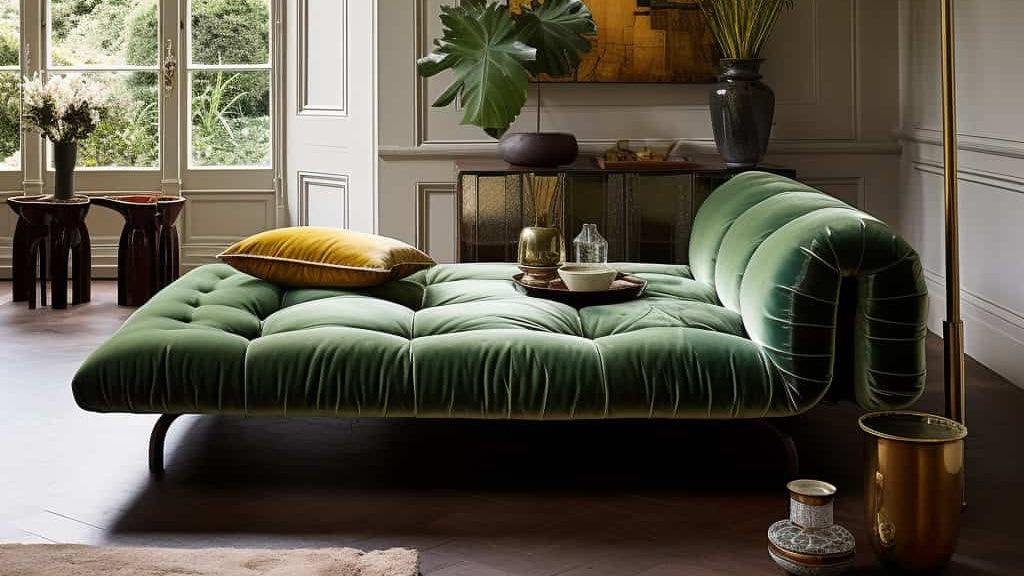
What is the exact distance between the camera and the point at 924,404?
3885 mm

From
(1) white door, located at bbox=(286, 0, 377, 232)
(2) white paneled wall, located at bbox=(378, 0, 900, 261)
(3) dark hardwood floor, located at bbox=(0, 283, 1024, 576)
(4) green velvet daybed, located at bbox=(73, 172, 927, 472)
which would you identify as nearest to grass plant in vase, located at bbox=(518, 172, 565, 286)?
(3) dark hardwood floor, located at bbox=(0, 283, 1024, 576)

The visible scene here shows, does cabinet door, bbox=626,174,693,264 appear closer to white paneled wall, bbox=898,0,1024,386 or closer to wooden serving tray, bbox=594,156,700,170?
wooden serving tray, bbox=594,156,700,170

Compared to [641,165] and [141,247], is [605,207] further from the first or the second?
[141,247]

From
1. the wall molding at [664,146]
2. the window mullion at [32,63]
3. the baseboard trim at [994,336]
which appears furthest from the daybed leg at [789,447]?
the window mullion at [32,63]

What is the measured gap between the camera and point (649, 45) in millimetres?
5238

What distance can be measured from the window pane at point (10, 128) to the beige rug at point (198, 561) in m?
4.59

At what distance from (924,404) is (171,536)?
250cm

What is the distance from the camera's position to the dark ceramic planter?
4.75 m

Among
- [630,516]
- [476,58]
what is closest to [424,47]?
[476,58]

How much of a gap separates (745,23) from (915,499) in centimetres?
290

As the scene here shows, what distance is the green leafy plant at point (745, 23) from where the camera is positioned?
481cm

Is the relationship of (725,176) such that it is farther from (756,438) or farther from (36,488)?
(36,488)

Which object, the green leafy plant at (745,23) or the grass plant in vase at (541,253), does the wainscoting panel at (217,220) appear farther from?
the grass plant in vase at (541,253)

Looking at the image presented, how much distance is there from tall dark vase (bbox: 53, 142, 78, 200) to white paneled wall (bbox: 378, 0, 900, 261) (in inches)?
60.2
